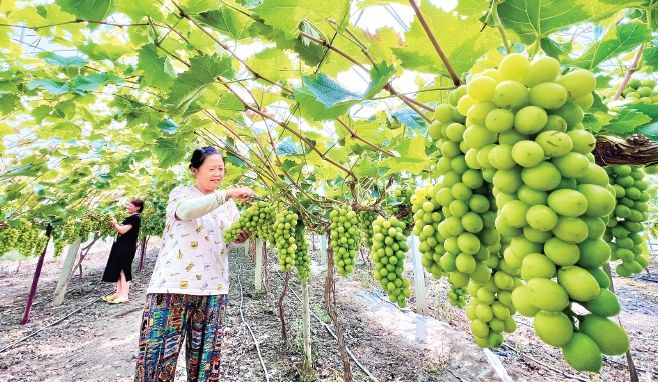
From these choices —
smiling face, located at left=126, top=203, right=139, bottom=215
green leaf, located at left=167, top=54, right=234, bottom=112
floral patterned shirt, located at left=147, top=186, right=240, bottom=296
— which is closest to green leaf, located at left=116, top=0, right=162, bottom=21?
green leaf, located at left=167, top=54, right=234, bottom=112

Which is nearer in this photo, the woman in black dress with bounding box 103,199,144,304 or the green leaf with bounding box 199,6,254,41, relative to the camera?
the green leaf with bounding box 199,6,254,41

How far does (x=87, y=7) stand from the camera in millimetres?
942

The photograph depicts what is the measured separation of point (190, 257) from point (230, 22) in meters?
1.62

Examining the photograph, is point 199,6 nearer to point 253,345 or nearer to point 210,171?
point 210,171

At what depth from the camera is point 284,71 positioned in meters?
1.37

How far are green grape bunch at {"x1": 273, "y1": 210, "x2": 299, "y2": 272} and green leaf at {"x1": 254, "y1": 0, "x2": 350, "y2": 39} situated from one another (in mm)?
1527

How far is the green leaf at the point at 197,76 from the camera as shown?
107 centimetres

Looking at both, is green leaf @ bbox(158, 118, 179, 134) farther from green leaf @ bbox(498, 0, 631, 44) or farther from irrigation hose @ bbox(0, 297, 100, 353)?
irrigation hose @ bbox(0, 297, 100, 353)

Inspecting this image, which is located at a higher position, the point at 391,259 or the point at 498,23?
the point at 498,23

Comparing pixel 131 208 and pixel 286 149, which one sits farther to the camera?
pixel 131 208

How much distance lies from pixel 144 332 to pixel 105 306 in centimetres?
576

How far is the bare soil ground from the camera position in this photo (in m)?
3.57

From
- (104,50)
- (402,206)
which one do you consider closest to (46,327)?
(104,50)

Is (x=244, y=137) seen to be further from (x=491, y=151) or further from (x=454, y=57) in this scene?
(x=491, y=151)
